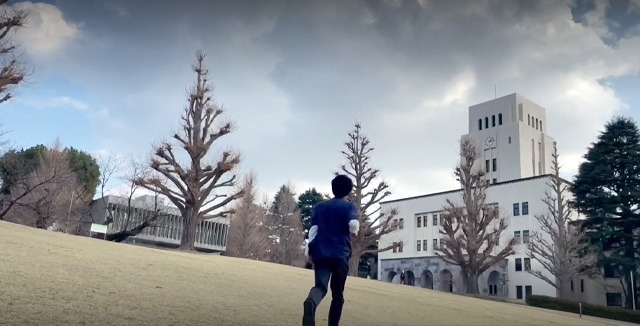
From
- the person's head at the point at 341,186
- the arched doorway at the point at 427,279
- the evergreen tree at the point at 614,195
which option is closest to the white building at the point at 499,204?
the arched doorway at the point at 427,279

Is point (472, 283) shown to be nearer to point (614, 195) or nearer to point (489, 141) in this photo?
point (614, 195)

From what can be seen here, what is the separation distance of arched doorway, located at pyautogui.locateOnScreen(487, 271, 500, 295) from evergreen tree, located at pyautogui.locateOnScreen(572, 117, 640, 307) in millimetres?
12966

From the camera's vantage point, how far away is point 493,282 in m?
57.3

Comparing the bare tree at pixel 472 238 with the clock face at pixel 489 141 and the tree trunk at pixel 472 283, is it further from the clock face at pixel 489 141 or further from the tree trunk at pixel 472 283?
the clock face at pixel 489 141

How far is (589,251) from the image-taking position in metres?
43.6

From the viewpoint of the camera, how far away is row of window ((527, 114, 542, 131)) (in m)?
72.9

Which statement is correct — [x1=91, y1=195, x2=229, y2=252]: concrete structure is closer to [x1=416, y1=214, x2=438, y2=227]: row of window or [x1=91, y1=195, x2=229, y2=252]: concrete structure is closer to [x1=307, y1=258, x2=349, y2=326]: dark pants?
[x1=416, y1=214, x2=438, y2=227]: row of window

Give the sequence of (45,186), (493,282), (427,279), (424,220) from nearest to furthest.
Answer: (45,186), (493,282), (427,279), (424,220)

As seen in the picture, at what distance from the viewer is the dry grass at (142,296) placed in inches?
260

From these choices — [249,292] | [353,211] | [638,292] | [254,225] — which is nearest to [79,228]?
[254,225]

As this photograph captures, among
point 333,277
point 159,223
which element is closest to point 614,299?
point 159,223

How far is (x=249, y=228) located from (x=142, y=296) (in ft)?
136

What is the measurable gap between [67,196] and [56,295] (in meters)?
38.4

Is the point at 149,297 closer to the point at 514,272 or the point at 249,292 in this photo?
the point at 249,292
